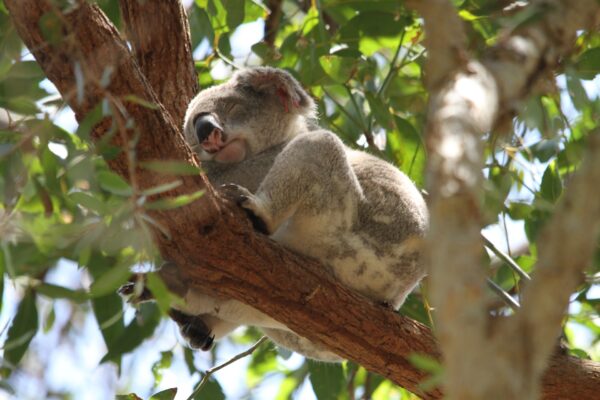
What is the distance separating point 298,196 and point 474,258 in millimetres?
2091

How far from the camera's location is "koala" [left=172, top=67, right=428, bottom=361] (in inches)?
131

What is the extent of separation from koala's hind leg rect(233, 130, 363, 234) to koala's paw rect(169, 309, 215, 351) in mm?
681

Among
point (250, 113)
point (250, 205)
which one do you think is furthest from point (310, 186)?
point (250, 113)

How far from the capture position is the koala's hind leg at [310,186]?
Result: 10.7ft

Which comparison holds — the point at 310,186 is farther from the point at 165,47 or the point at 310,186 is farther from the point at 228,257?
the point at 165,47

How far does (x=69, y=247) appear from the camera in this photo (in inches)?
89.1

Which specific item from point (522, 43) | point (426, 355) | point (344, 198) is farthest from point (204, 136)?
point (522, 43)

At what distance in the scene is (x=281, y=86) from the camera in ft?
13.4

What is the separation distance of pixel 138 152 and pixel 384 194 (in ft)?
4.01

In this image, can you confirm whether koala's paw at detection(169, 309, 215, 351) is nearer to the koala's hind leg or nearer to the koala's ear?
the koala's hind leg

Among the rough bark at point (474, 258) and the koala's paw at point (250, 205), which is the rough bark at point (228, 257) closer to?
the koala's paw at point (250, 205)

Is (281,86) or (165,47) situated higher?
(165,47)

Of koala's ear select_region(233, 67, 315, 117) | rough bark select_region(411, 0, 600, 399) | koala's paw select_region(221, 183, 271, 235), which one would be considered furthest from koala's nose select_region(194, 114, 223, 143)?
rough bark select_region(411, 0, 600, 399)

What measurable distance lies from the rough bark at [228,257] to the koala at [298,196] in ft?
0.60
